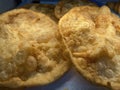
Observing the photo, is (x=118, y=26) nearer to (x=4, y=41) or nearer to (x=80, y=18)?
(x=80, y=18)

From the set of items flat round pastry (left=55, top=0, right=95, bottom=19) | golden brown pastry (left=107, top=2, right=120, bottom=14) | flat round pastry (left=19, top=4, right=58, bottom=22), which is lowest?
golden brown pastry (left=107, top=2, right=120, bottom=14)

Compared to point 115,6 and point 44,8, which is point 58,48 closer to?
point 44,8

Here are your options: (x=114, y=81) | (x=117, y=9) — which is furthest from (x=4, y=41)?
(x=117, y=9)

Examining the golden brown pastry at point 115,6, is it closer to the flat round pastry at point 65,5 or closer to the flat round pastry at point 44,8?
the flat round pastry at point 65,5

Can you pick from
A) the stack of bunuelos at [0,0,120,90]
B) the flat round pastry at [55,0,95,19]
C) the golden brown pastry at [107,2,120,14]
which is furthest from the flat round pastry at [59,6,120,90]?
the golden brown pastry at [107,2,120,14]

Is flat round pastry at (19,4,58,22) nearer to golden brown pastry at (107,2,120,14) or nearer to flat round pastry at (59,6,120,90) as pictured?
flat round pastry at (59,6,120,90)
